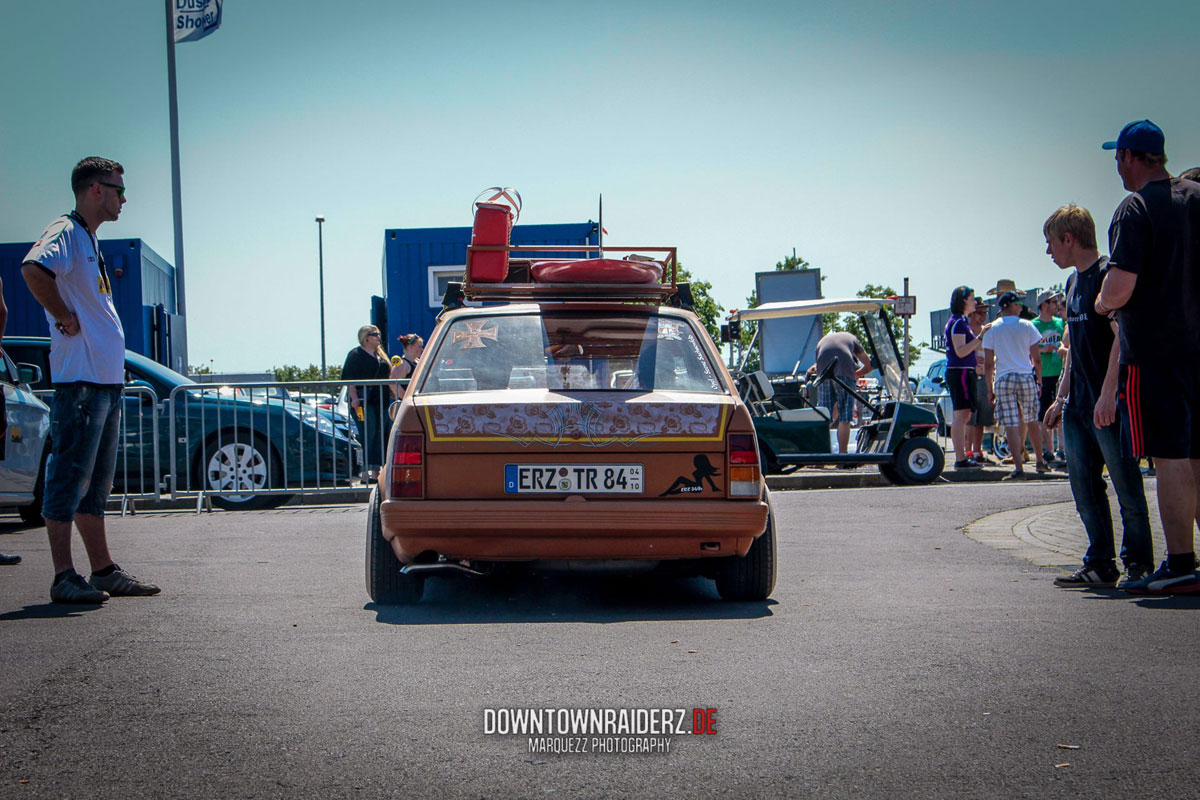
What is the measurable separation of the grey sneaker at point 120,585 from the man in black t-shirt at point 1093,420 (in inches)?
184

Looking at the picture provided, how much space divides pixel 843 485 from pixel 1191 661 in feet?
33.5

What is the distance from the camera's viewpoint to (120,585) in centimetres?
600

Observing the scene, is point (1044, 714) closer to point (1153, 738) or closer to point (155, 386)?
point (1153, 738)

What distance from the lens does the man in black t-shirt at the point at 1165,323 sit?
18.2ft

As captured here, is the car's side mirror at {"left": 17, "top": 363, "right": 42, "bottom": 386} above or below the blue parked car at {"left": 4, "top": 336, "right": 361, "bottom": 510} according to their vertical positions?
above

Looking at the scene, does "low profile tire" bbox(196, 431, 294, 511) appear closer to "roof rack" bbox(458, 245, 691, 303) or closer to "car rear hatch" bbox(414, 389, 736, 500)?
"roof rack" bbox(458, 245, 691, 303)

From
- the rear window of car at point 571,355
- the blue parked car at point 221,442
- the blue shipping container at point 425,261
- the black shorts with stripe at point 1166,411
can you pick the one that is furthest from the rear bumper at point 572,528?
the blue shipping container at point 425,261

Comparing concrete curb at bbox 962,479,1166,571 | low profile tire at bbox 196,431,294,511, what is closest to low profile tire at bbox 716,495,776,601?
concrete curb at bbox 962,479,1166,571

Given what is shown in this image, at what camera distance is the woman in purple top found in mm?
13688

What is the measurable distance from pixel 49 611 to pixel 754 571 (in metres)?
3.32

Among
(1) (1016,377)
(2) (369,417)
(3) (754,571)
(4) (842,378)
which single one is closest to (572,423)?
(3) (754,571)

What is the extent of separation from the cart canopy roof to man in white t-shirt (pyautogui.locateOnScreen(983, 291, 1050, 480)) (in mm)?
1268

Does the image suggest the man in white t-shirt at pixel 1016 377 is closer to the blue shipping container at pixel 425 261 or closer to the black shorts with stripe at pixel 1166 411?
the blue shipping container at pixel 425 261

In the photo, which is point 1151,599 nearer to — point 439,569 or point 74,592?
point 439,569
